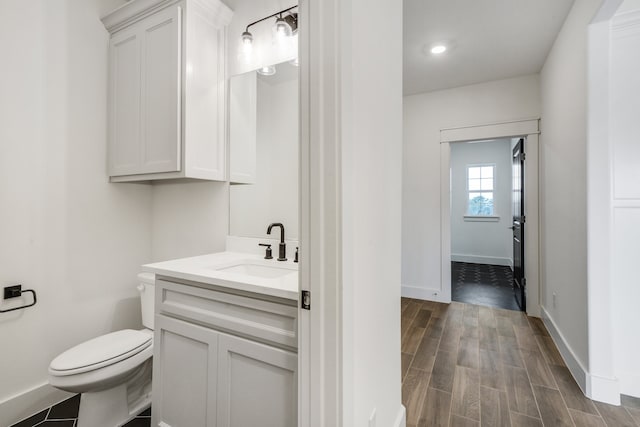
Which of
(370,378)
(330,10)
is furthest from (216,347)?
(330,10)

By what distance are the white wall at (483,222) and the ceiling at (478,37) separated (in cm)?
284

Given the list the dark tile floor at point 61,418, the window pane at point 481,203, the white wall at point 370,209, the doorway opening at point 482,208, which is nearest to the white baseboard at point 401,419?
the white wall at point 370,209

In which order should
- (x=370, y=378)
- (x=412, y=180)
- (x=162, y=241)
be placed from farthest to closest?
(x=412, y=180)
(x=162, y=241)
(x=370, y=378)

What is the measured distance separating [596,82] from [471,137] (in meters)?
1.61

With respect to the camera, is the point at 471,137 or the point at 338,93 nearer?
the point at 338,93

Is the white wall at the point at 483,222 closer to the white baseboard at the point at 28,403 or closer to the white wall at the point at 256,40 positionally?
the white wall at the point at 256,40

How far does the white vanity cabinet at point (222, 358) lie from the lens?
3.30 ft

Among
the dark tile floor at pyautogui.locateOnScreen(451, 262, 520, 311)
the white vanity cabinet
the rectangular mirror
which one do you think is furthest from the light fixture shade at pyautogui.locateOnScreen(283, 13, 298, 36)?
the dark tile floor at pyautogui.locateOnScreen(451, 262, 520, 311)

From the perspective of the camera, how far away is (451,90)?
346cm

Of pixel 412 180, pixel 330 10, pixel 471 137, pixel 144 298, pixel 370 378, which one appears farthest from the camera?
pixel 412 180

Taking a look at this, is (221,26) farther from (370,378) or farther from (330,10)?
(370,378)

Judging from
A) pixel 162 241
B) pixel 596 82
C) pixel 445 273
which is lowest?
pixel 445 273

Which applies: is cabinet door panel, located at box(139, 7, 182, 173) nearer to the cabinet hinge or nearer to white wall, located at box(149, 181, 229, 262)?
white wall, located at box(149, 181, 229, 262)

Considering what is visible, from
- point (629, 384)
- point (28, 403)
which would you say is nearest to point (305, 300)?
point (28, 403)
